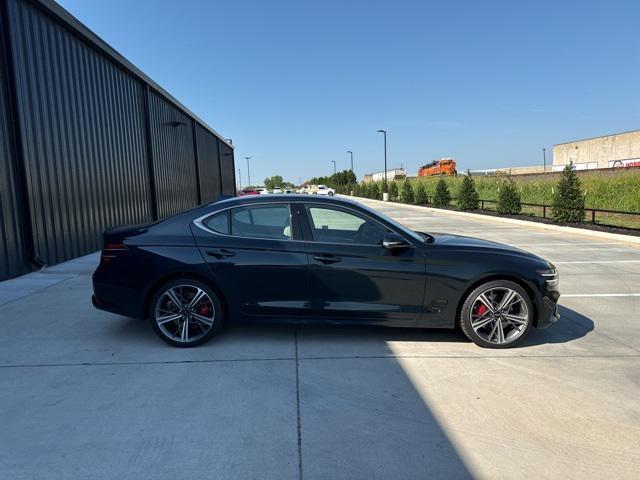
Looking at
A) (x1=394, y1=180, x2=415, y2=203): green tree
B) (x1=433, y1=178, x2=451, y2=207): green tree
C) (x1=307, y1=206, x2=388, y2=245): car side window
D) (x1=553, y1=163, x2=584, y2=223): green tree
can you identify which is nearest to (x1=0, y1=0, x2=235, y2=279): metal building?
(x1=307, y1=206, x2=388, y2=245): car side window

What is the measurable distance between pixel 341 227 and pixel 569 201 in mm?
15592

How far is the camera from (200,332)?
4438 mm

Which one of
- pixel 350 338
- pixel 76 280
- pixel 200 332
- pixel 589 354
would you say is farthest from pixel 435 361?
pixel 76 280

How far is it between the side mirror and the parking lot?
1.01 metres

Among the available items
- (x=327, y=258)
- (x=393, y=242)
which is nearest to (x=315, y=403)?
(x=327, y=258)

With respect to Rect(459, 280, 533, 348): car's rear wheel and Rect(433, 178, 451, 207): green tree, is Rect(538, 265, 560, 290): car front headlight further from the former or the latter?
Rect(433, 178, 451, 207): green tree

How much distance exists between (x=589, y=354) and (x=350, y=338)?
2313 millimetres

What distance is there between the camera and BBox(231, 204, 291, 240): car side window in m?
4.50

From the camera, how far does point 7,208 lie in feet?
25.2

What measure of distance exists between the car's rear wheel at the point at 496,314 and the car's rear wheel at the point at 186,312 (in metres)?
2.48

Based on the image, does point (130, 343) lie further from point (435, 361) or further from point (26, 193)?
point (26, 193)

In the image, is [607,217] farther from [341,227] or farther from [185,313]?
[185,313]

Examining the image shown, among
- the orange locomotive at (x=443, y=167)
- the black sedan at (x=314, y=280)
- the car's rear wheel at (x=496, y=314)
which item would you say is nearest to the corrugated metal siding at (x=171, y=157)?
the black sedan at (x=314, y=280)

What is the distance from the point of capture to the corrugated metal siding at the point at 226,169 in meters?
42.6
